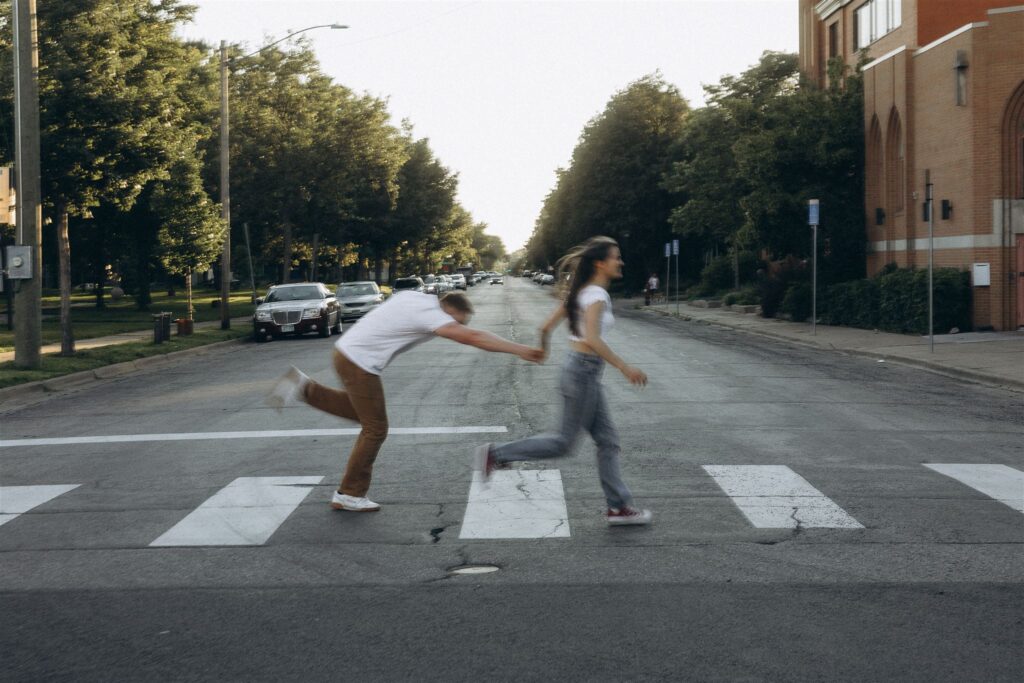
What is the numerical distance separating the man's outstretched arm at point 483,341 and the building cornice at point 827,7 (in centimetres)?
3731

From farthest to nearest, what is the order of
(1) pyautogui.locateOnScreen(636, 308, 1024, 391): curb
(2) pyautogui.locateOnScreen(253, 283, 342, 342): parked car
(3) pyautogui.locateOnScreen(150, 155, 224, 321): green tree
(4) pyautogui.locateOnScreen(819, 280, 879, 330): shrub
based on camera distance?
(3) pyautogui.locateOnScreen(150, 155, 224, 321): green tree → (2) pyautogui.locateOnScreen(253, 283, 342, 342): parked car → (4) pyautogui.locateOnScreen(819, 280, 879, 330): shrub → (1) pyautogui.locateOnScreen(636, 308, 1024, 391): curb

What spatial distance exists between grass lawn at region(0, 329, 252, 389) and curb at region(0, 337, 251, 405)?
5.5 inches

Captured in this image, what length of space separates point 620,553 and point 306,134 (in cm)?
3865

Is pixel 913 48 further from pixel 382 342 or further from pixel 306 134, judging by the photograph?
pixel 382 342

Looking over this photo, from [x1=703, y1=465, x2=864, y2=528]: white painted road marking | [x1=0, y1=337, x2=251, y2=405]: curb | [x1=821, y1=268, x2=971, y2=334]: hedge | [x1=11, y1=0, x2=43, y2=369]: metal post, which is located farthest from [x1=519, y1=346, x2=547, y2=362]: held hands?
[x1=821, y1=268, x2=971, y2=334]: hedge

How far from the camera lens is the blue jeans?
7.07 m

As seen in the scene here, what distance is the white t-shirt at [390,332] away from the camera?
7.30 metres

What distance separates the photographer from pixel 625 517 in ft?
23.4

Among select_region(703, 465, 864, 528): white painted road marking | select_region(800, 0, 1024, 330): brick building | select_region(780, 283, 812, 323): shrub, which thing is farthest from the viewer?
select_region(780, 283, 812, 323): shrub

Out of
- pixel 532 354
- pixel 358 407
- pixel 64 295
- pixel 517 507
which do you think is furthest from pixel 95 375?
pixel 532 354

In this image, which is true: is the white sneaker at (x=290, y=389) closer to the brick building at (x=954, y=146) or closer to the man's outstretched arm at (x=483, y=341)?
the man's outstretched arm at (x=483, y=341)

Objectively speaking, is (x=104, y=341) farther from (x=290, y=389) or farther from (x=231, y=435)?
(x=290, y=389)

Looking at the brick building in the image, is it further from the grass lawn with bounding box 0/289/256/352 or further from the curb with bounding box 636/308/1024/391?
the grass lawn with bounding box 0/289/256/352

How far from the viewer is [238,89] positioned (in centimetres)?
4416
